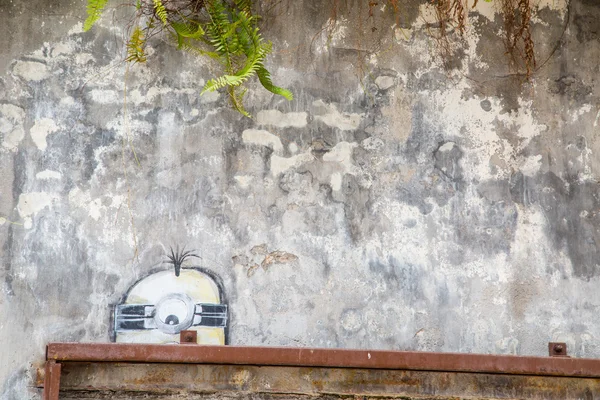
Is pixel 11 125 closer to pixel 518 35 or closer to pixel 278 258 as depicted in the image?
pixel 278 258

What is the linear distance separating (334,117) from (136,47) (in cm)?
127

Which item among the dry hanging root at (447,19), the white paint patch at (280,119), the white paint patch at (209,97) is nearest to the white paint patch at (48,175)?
the white paint patch at (209,97)

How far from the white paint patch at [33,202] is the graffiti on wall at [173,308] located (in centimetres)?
70

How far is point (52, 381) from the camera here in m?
4.18

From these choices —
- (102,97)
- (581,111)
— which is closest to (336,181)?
(102,97)

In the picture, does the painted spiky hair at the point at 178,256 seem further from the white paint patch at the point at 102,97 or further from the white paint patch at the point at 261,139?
the white paint patch at the point at 102,97

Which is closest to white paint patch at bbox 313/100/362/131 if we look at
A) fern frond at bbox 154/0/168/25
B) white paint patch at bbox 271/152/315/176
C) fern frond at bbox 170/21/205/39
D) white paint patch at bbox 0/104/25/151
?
white paint patch at bbox 271/152/315/176

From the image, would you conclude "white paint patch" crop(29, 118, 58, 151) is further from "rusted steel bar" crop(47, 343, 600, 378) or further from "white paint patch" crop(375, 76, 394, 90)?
"white paint patch" crop(375, 76, 394, 90)

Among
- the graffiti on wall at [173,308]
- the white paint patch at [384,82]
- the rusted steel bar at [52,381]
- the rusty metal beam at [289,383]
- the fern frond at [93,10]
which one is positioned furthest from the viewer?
the white paint patch at [384,82]

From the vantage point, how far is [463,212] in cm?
539

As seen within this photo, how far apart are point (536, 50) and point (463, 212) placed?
3.90ft

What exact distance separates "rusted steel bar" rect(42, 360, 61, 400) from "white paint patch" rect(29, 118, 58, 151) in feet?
4.96

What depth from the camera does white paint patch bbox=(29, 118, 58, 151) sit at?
5.21 meters

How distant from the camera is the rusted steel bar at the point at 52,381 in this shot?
4.16 metres
